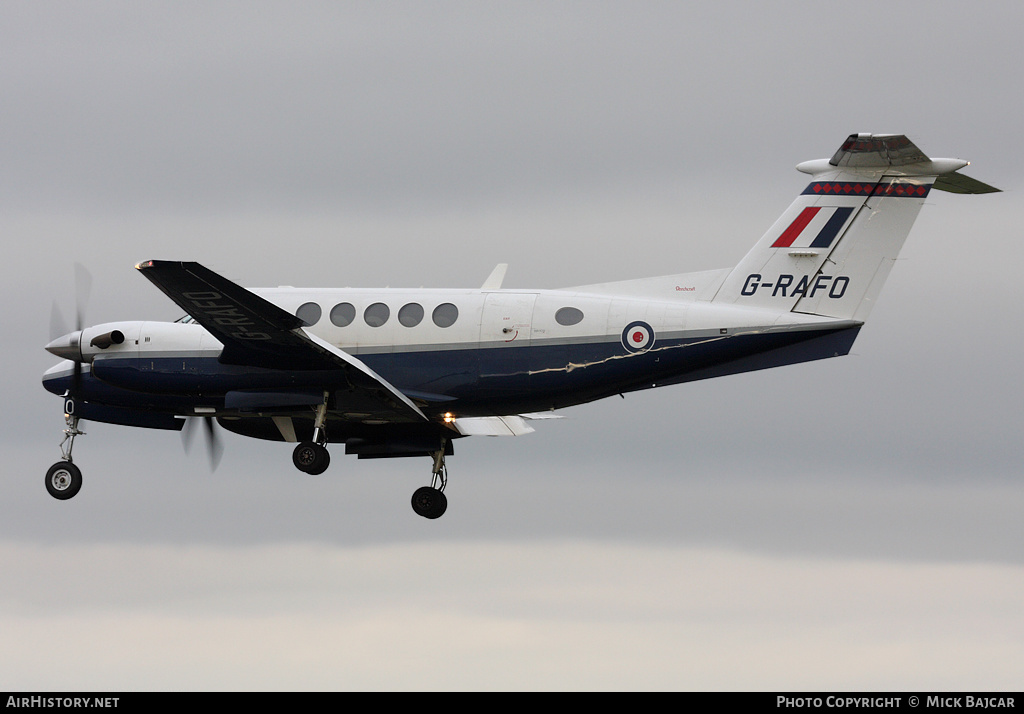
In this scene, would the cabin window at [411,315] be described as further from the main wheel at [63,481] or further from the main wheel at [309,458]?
the main wheel at [63,481]

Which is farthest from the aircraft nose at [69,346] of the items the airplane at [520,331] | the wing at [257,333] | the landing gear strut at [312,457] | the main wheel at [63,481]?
the landing gear strut at [312,457]

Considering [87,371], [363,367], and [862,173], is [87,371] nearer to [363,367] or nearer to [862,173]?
[363,367]

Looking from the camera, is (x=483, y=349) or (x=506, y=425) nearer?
(x=483, y=349)

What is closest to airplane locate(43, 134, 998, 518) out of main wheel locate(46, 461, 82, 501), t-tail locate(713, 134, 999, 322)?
t-tail locate(713, 134, 999, 322)

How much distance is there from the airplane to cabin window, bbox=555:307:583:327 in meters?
0.04

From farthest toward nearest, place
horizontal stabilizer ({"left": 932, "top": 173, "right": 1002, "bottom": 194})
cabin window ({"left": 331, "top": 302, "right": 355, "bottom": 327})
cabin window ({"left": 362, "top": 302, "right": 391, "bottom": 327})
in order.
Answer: cabin window ({"left": 331, "top": 302, "right": 355, "bottom": 327}) < cabin window ({"left": 362, "top": 302, "right": 391, "bottom": 327}) < horizontal stabilizer ({"left": 932, "top": 173, "right": 1002, "bottom": 194})

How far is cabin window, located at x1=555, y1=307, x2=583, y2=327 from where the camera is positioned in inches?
1379

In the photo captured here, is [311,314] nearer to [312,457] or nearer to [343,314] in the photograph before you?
[343,314]

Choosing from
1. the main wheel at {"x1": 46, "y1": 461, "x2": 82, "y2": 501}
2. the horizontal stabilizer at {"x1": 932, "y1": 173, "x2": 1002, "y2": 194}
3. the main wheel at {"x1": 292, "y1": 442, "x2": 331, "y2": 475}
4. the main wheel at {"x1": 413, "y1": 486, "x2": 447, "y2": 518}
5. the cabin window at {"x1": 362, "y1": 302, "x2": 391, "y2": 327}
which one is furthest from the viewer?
the main wheel at {"x1": 413, "y1": 486, "x2": 447, "y2": 518}

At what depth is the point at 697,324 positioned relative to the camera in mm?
34562

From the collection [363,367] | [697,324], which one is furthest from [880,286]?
[363,367]

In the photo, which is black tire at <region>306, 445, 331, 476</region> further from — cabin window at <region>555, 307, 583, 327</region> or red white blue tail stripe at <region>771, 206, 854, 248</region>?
red white blue tail stripe at <region>771, 206, 854, 248</region>
